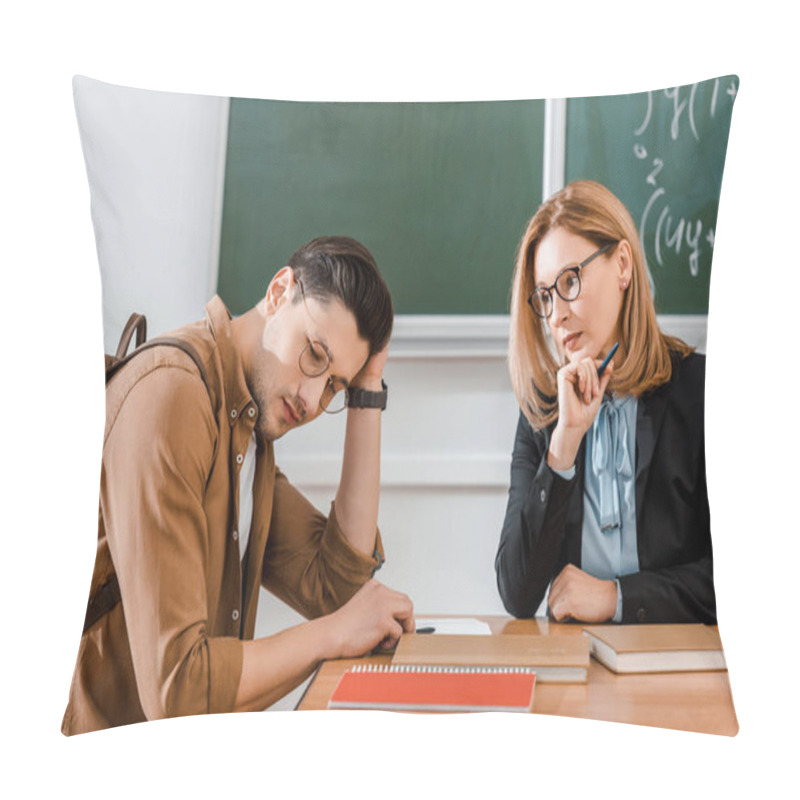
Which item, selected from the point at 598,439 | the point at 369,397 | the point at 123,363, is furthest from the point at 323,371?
the point at 598,439

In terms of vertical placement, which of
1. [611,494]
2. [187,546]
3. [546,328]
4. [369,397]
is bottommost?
[187,546]

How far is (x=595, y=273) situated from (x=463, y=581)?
0.47 meters

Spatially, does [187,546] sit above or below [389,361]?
below

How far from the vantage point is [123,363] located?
1349 mm

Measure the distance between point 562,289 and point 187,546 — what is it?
0.63 m

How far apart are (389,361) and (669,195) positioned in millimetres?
449

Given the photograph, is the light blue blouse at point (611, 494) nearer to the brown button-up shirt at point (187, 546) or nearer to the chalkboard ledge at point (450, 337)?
the chalkboard ledge at point (450, 337)

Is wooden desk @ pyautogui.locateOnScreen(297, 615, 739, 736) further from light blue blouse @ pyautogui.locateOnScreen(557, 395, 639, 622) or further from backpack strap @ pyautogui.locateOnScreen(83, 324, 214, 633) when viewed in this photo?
backpack strap @ pyautogui.locateOnScreen(83, 324, 214, 633)

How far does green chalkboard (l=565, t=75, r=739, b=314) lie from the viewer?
1306mm

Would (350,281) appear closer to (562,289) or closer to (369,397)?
(369,397)

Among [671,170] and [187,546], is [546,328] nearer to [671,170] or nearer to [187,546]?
[671,170]

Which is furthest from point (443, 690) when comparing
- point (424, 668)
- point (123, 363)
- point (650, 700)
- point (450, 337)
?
point (123, 363)

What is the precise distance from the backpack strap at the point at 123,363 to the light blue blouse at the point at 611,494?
54 cm

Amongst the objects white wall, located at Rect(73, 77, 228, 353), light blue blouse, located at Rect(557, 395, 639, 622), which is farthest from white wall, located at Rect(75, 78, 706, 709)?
light blue blouse, located at Rect(557, 395, 639, 622)
